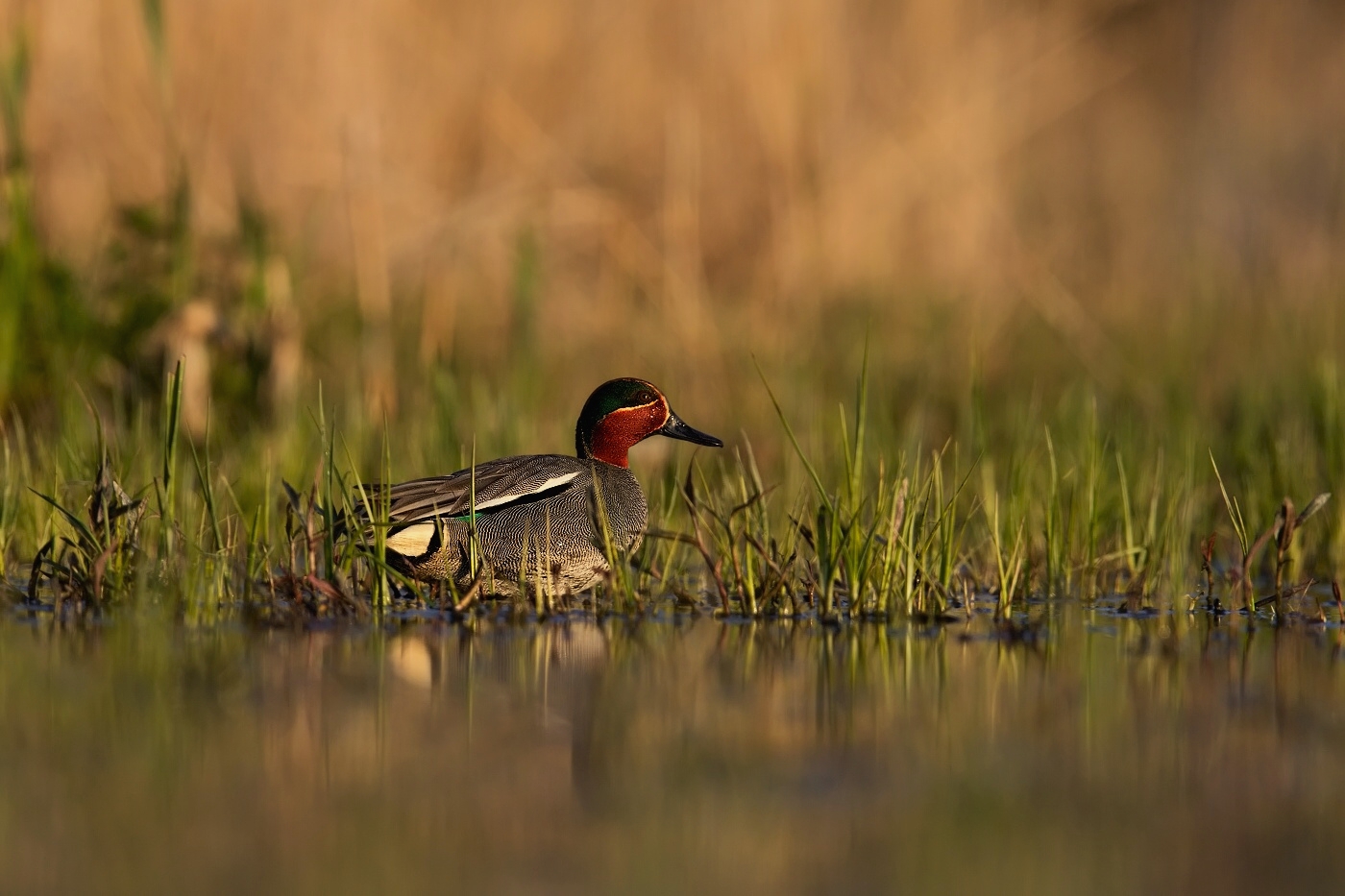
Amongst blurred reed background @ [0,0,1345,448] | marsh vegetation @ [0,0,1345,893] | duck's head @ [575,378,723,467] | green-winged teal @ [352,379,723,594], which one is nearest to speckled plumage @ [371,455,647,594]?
green-winged teal @ [352,379,723,594]

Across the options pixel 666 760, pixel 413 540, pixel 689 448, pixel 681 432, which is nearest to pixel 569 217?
pixel 689 448

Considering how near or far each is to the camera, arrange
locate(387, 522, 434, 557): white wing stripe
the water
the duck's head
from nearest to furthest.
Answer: the water
locate(387, 522, 434, 557): white wing stripe
the duck's head

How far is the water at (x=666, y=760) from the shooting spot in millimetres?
2627

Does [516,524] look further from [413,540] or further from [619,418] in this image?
[619,418]

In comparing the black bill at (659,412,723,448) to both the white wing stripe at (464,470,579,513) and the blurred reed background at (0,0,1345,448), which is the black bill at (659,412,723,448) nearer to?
the white wing stripe at (464,470,579,513)

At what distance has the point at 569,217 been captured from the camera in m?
8.93

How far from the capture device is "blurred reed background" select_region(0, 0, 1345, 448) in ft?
22.9

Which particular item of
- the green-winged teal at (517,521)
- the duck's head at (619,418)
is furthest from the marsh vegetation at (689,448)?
the duck's head at (619,418)

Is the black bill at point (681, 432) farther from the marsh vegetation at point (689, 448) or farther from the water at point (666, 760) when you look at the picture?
the water at point (666, 760)

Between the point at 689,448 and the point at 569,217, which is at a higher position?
the point at 569,217

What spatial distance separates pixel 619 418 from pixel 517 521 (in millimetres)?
613

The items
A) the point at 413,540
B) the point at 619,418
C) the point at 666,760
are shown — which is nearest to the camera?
the point at 666,760

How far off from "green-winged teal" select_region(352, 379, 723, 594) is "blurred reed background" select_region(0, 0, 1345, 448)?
1.14m

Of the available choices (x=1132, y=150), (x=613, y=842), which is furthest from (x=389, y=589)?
(x=1132, y=150)
